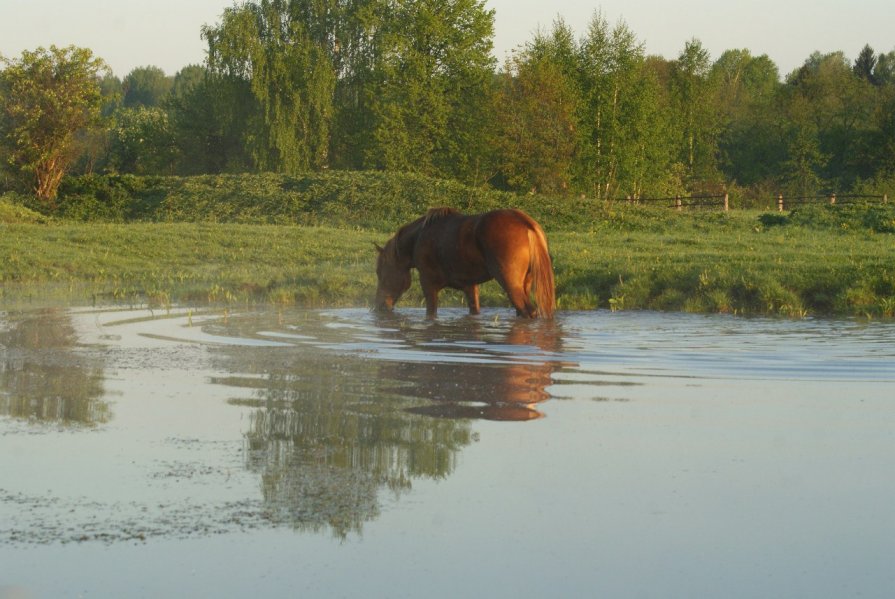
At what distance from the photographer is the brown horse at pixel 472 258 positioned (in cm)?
1331

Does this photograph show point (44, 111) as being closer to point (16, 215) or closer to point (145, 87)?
point (16, 215)

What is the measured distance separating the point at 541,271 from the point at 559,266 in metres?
5.01

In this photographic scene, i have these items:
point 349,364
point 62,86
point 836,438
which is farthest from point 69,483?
point 62,86

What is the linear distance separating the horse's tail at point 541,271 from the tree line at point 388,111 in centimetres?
3896

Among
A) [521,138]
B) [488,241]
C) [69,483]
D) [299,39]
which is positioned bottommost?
[69,483]

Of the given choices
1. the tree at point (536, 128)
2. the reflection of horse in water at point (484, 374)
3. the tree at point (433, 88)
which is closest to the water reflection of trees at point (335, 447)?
the reflection of horse in water at point (484, 374)

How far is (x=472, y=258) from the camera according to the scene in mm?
13859

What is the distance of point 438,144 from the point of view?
6159 cm

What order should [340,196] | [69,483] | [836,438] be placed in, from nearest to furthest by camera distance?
[69,483]
[836,438]
[340,196]

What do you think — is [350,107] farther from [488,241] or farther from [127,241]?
[488,241]

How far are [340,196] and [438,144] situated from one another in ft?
69.7

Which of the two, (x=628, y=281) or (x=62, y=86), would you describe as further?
(x=62, y=86)

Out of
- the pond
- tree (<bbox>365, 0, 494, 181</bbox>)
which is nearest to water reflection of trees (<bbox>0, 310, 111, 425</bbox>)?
the pond

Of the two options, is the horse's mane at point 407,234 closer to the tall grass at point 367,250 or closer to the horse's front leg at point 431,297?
the horse's front leg at point 431,297
